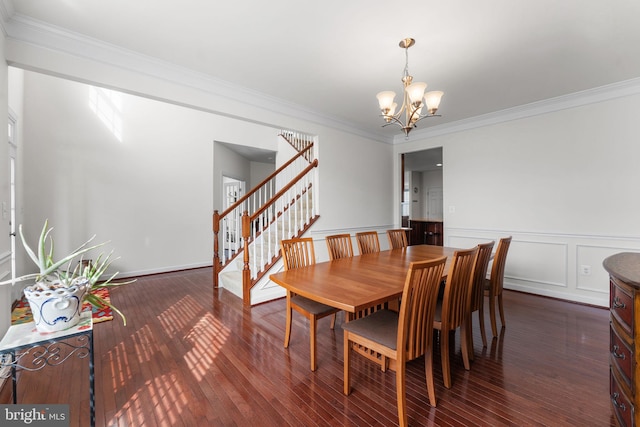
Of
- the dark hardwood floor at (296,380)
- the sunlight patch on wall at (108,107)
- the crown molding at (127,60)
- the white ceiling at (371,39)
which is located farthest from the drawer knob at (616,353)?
the sunlight patch on wall at (108,107)

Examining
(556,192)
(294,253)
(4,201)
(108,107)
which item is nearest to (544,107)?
(556,192)

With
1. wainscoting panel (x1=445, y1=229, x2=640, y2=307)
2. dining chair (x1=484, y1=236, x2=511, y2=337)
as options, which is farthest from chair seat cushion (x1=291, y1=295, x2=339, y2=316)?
wainscoting panel (x1=445, y1=229, x2=640, y2=307)

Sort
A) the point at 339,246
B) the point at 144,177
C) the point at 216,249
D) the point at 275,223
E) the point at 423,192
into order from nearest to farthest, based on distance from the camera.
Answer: the point at 339,246 < the point at 275,223 < the point at 216,249 < the point at 144,177 < the point at 423,192

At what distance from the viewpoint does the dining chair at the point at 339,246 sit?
2.97 meters

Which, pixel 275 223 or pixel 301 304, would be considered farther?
pixel 275 223

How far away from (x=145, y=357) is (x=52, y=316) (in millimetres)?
1133

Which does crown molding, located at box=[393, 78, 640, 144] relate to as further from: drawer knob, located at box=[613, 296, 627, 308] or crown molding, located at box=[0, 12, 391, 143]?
drawer knob, located at box=[613, 296, 627, 308]

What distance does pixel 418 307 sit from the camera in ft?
5.30

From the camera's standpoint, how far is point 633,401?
1.26 metres

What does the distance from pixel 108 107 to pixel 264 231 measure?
3.52 metres

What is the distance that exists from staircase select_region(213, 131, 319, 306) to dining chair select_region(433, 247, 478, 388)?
7.55 feet

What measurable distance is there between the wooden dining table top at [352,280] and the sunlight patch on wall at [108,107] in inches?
180

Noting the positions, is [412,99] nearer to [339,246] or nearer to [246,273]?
[339,246]

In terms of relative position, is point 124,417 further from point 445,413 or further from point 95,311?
point 95,311
